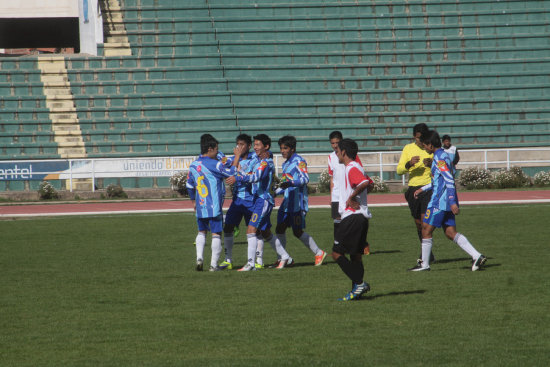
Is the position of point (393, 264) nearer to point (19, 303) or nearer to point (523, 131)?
point (19, 303)

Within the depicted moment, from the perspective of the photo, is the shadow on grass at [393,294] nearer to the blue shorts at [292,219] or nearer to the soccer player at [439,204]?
the soccer player at [439,204]

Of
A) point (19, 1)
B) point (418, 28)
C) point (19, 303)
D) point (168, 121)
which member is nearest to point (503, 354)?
point (19, 303)

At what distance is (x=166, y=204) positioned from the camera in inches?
1062

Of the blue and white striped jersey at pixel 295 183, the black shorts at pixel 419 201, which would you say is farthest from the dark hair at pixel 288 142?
the black shorts at pixel 419 201

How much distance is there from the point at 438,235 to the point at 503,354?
33.7ft

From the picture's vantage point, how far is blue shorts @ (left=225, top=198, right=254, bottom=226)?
469 inches

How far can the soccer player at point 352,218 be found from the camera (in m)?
8.65

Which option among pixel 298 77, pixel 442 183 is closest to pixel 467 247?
pixel 442 183

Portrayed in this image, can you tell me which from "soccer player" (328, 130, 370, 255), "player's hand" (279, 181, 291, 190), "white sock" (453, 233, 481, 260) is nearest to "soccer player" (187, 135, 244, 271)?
"player's hand" (279, 181, 291, 190)

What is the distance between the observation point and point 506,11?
38.7 m

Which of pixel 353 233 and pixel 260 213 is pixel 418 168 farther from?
pixel 353 233

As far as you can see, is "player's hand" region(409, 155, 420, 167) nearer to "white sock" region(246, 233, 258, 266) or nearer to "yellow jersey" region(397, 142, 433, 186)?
"yellow jersey" region(397, 142, 433, 186)

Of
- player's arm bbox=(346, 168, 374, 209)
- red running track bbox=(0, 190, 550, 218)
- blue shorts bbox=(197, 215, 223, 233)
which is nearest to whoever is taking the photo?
player's arm bbox=(346, 168, 374, 209)

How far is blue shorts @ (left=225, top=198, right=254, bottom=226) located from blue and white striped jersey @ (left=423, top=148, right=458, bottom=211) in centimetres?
264
